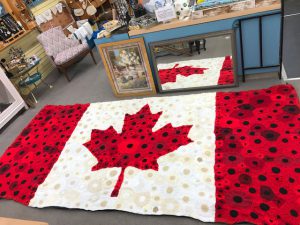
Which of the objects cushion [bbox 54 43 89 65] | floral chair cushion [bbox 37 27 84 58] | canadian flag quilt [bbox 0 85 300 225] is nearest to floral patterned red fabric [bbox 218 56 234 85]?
canadian flag quilt [bbox 0 85 300 225]

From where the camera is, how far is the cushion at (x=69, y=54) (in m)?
4.02

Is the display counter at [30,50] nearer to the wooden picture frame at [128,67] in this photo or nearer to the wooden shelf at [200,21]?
the wooden picture frame at [128,67]

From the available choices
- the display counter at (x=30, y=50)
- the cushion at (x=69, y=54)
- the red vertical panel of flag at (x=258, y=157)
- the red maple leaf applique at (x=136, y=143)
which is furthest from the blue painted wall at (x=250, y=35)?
the display counter at (x=30, y=50)

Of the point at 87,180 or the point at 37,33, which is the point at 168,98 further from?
the point at 37,33

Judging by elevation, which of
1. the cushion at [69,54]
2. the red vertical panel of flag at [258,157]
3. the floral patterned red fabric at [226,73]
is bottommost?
the red vertical panel of flag at [258,157]

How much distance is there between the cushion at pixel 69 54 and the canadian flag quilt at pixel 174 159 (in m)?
1.31

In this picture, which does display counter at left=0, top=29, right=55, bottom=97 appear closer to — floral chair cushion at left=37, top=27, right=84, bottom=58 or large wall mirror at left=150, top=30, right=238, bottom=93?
floral chair cushion at left=37, top=27, right=84, bottom=58

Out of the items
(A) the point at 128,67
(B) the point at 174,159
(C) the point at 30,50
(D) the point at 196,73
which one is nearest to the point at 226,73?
(D) the point at 196,73

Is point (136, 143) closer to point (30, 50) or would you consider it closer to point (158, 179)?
point (158, 179)

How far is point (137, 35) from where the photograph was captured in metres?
2.85

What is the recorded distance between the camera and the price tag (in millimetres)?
2633

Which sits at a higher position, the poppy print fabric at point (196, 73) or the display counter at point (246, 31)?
the display counter at point (246, 31)

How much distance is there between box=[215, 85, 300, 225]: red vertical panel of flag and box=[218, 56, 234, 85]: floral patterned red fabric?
0.23 metres

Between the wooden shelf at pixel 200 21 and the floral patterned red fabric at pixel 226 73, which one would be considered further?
the floral patterned red fabric at pixel 226 73
